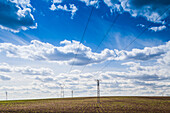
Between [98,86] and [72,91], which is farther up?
[98,86]

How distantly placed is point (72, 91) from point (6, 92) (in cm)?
7210

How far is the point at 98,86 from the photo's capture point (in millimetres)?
67250

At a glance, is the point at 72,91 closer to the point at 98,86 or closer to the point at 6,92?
the point at 6,92

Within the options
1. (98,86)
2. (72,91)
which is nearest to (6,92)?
(72,91)

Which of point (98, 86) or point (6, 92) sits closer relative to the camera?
point (98, 86)

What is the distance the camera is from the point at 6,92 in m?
193

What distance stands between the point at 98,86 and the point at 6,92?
15671cm

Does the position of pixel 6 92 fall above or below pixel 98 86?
below

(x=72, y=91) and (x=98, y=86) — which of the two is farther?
(x=72, y=91)

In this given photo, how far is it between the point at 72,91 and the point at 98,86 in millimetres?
122740
